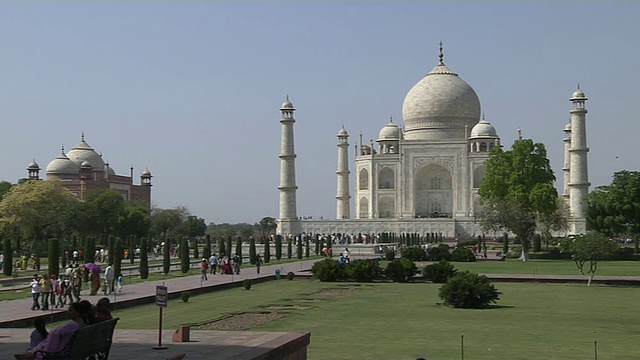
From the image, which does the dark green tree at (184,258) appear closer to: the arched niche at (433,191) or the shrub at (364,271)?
the shrub at (364,271)

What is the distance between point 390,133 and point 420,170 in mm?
5461

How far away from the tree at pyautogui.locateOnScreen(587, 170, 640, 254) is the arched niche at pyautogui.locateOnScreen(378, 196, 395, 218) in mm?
24881

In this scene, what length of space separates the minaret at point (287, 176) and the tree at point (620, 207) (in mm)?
23225

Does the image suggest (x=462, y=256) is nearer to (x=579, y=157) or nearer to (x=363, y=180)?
(x=579, y=157)

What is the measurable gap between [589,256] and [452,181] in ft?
118

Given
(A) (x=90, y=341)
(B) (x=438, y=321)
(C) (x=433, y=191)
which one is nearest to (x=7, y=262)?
(B) (x=438, y=321)

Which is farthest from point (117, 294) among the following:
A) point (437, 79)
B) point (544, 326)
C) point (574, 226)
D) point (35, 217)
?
point (437, 79)

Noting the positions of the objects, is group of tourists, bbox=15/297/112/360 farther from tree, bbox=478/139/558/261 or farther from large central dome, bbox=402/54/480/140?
large central dome, bbox=402/54/480/140

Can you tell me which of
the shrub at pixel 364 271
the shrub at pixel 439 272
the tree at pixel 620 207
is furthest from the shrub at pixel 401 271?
the tree at pixel 620 207

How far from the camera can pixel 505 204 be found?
33.8 m

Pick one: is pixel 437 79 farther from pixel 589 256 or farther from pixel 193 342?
pixel 193 342

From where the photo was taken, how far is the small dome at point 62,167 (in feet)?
211

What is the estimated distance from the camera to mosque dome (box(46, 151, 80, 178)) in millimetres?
64312

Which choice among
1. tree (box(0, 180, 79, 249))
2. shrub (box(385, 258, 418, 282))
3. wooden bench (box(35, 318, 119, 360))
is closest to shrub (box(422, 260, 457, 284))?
shrub (box(385, 258, 418, 282))
